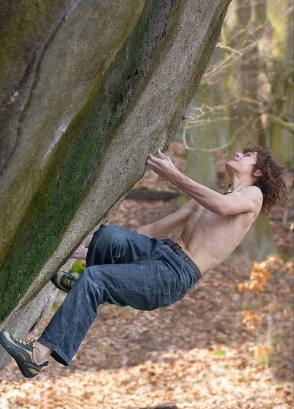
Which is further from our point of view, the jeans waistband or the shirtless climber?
the jeans waistband

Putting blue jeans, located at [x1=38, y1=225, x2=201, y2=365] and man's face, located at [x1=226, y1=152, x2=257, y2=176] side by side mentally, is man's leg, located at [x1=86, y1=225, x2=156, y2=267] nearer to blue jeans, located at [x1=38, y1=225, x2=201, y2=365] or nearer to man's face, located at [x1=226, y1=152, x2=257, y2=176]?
blue jeans, located at [x1=38, y1=225, x2=201, y2=365]

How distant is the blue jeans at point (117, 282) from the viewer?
17.4 feet

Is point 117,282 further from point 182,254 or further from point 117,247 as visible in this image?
point 182,254

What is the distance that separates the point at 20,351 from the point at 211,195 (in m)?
1.70

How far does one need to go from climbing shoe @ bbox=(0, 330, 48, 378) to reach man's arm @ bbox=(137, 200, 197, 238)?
5.38ft

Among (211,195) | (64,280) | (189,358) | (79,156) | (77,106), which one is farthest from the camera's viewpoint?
(189,358)

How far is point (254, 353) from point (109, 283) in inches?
364

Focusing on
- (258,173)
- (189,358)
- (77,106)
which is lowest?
(189,358)

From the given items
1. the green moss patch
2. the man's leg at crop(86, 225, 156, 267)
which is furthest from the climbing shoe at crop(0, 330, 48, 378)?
the man's leg at crop(86, 225, 156, 267)

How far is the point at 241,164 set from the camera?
5.91 m

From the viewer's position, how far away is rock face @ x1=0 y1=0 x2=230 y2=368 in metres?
4.12

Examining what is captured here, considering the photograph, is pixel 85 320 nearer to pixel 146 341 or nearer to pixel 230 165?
pixel 230 165

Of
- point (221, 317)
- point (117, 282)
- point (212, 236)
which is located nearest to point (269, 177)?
point (212, 236)

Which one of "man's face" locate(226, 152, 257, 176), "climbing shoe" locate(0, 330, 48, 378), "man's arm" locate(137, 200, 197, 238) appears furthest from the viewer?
"man's arm" locate(137, 200, 197, 238)
